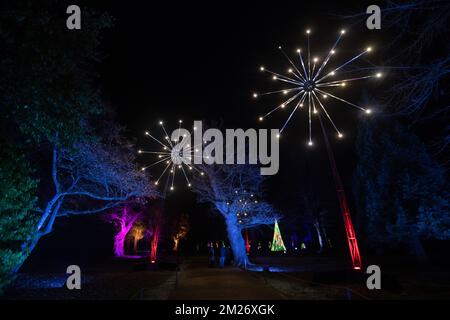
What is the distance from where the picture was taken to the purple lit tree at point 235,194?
78.2ft

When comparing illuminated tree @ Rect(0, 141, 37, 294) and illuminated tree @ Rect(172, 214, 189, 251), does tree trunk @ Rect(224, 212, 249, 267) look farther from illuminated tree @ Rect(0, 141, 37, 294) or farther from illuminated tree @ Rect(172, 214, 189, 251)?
illuminated tree @ Rect(172, 214, 189, 251)

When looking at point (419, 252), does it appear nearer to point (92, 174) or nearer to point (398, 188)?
point (398, 188)

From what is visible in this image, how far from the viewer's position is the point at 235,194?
24156 mm

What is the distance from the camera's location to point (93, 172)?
1483cm

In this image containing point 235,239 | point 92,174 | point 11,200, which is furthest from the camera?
point 235,239

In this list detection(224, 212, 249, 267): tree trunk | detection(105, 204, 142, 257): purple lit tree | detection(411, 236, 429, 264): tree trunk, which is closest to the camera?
detection(411, 236, 429, 264): tree trunk

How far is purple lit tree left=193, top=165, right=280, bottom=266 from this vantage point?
2384cm

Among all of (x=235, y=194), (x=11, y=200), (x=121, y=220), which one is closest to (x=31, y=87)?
(x=11, y=200)

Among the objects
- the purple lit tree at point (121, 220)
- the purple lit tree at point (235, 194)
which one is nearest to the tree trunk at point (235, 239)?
the purple lit tree at point (235, 194)

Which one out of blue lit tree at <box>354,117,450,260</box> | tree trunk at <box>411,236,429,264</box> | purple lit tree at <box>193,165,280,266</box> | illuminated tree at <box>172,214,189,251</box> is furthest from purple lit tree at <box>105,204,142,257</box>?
tree trunk at <box>411,236,429,264</box>

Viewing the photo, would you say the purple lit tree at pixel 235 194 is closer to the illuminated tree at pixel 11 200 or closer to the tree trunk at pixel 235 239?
the tree trunk at pixel 235 239
